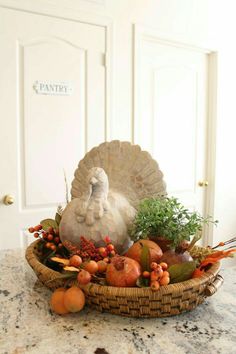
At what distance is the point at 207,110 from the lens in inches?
105

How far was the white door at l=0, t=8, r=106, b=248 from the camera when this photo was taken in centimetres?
184

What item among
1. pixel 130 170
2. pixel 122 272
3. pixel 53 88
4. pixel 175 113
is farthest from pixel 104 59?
pixel 122 272

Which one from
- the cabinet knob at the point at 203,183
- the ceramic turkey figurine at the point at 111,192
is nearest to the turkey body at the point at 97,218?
the ceramic turkey figurine at the point at 111,192

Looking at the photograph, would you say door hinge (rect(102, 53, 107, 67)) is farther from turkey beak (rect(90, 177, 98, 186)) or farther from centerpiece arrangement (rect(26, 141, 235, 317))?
turkey beak (rect(90, 177, 98, 186))

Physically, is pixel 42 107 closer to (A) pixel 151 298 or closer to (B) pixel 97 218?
(B) pixel 97 218

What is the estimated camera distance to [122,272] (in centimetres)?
64

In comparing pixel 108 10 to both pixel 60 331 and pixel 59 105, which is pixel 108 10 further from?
pixel 60 331

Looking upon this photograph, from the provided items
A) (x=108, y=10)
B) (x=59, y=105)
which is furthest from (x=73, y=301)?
(x=108, y=10)

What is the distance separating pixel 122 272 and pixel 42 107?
1.49 m

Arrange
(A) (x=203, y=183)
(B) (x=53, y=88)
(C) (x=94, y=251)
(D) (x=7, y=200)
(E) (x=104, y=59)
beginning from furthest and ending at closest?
(A) (x=203, y=183), (E) (x=104, y=59), (B) (x=53, y=88), (D) (x=7, y=200), (C) (x=94, y=251)

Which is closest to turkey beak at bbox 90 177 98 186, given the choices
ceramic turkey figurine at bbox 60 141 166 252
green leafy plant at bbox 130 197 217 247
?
ceramic turkey figurine at bbox 60 141 166 252

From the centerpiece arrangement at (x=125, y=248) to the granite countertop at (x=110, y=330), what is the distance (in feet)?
0.07

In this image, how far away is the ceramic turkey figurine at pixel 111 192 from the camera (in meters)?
0.75

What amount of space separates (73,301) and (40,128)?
57.2 inches
